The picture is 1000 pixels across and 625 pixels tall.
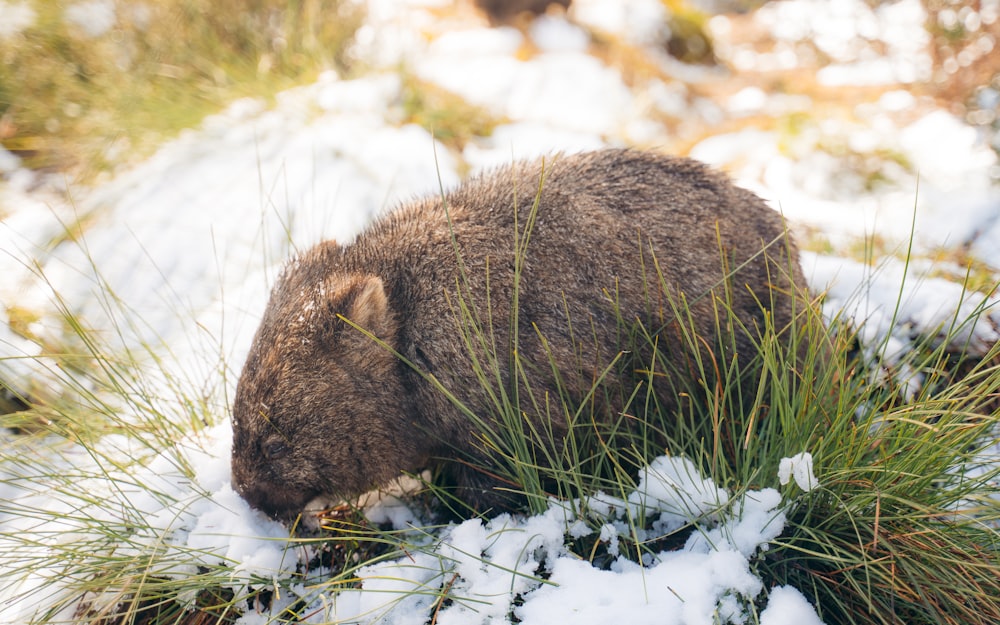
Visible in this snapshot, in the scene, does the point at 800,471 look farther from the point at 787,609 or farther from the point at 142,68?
the point at 142,68

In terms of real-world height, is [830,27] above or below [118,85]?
below

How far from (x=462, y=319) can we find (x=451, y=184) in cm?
263

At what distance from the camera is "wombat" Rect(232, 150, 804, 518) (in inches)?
105

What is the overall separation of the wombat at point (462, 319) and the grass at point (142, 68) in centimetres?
375

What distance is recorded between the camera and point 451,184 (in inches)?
199

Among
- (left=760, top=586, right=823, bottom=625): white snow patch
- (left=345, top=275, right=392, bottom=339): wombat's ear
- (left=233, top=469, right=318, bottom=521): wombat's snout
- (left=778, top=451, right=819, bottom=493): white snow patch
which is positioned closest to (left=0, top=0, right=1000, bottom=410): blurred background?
(left=345, top=275, right=392, bottom=339): wombat's ear

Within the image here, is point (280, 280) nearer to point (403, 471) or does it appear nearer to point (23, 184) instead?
point (403, 471)

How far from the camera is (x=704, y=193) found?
2994 mm

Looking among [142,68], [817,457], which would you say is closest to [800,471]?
[817,457]

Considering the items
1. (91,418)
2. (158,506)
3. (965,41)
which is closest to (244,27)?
(91,418)

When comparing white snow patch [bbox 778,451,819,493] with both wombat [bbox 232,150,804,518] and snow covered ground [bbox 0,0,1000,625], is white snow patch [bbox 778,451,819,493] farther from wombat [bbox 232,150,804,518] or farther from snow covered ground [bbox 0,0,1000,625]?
wombat [bbox 232,150,804,518]

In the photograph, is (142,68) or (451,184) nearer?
(451,184)

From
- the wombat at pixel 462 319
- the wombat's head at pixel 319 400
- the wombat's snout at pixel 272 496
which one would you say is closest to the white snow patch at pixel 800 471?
the wombat at pixel 462 319

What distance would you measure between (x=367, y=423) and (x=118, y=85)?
4.99 metres
